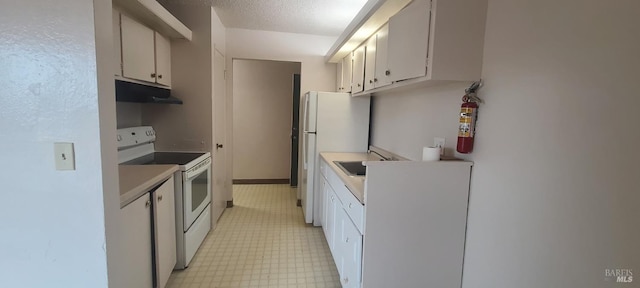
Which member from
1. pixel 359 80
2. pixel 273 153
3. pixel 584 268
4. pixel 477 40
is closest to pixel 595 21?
pixel 477 40

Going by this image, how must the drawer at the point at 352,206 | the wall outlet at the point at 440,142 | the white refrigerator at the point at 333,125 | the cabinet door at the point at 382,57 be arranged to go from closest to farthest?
the drawer at the point at 352,206
the wall outlet at the point at 440,142
the cabinet door at the point at 382,57
the white refrigerator at the point at 333,125

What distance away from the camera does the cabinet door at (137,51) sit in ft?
6.73

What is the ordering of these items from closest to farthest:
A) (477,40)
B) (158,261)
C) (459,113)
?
(477,40)
(459,113)
(158,261)

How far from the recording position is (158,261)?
1.85 meters

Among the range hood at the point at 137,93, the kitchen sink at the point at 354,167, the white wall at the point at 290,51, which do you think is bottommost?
the kitchen sink at the point at 354,167

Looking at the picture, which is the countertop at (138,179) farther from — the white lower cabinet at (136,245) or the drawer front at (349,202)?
the drawer front at (349,202)

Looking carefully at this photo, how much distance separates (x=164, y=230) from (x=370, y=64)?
2012mm

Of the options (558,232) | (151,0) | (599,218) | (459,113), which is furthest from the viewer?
(151,0)

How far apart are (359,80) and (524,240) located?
6.19 feet

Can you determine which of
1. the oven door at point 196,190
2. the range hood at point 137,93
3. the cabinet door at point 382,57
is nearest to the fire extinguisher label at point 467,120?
the cabinet door at point 382,57

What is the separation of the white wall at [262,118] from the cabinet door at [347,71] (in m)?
1.60

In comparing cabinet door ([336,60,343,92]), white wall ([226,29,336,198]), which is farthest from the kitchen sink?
white wall ([226,29,336,198])

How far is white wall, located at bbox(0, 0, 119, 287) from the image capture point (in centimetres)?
104

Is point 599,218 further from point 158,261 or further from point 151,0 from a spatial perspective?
point 151,0
